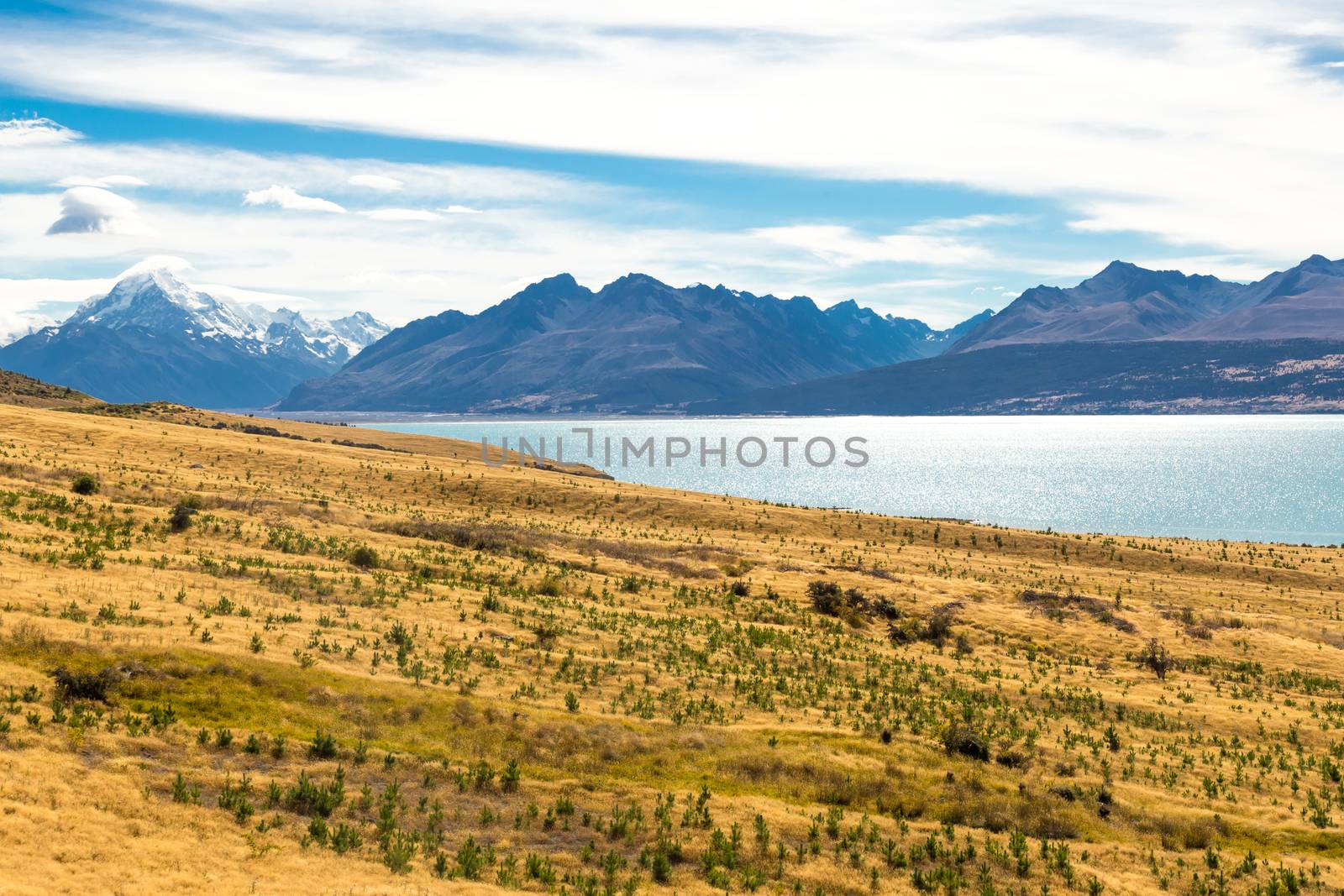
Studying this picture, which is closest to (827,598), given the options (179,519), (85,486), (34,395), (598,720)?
(598,720)

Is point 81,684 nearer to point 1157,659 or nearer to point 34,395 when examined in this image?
point 1157,659

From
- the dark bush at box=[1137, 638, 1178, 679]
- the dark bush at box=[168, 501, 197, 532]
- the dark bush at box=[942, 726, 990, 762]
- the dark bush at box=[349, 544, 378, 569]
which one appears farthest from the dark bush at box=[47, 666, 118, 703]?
the dark bush at box=[1137, 638, 1178, 679]

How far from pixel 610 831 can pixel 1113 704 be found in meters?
23.3

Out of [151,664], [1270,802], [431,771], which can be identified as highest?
[151,664]

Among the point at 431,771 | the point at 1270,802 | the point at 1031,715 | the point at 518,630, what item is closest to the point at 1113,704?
the point at 1031,715

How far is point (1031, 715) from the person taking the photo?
105ft

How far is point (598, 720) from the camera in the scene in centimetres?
2620

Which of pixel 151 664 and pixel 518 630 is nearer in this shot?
pixel 151 664

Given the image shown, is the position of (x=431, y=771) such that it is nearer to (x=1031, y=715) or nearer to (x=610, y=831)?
(x=610, y=831)

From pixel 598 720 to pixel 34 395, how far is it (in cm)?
12842

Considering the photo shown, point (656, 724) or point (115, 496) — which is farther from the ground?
point (115, 496)

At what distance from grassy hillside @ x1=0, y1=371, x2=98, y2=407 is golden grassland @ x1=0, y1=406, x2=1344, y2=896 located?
73.2 meters

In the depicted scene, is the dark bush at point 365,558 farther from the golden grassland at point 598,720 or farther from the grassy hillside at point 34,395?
the grassy hillside at point 34,395

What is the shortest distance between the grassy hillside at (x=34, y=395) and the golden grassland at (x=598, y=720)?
73178mm
